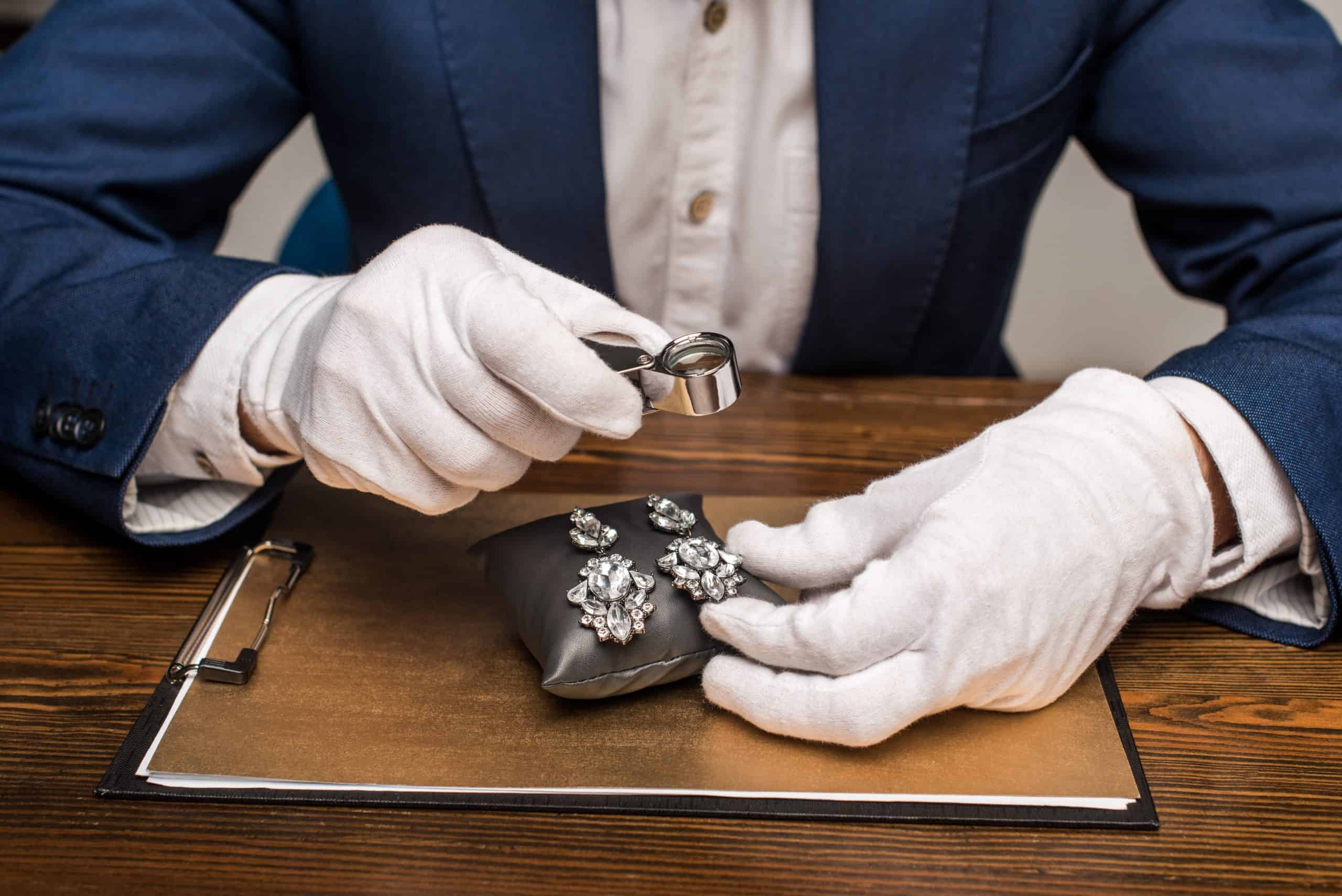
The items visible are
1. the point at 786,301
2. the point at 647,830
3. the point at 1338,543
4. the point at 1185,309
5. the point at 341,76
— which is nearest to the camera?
the point at 647,830

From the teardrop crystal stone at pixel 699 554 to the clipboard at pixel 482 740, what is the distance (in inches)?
3.3

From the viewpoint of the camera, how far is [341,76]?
3.58ft

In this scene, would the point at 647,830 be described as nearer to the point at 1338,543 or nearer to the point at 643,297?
the point at 1338,543

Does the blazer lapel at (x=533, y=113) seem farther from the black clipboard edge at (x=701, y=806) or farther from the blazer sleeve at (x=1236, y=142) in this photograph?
the black clipboard edge at (x=701, y=806)

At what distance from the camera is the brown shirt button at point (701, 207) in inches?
45.9

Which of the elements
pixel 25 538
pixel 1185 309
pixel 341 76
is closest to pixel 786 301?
pixel 341 76

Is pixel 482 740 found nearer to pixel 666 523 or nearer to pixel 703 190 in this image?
pixel 666 523

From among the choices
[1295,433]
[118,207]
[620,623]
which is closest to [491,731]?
[620,623]

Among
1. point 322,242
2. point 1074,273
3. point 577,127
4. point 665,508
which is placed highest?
point 577,127

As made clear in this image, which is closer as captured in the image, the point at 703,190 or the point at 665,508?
the point at 665,508

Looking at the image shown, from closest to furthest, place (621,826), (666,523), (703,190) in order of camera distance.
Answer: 1. (621,826)
2. (666,523)
3. (703,190)

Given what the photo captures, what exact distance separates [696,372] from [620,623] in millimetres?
169

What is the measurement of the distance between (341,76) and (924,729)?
86 centimetres

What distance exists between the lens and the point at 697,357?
702 millimetres
